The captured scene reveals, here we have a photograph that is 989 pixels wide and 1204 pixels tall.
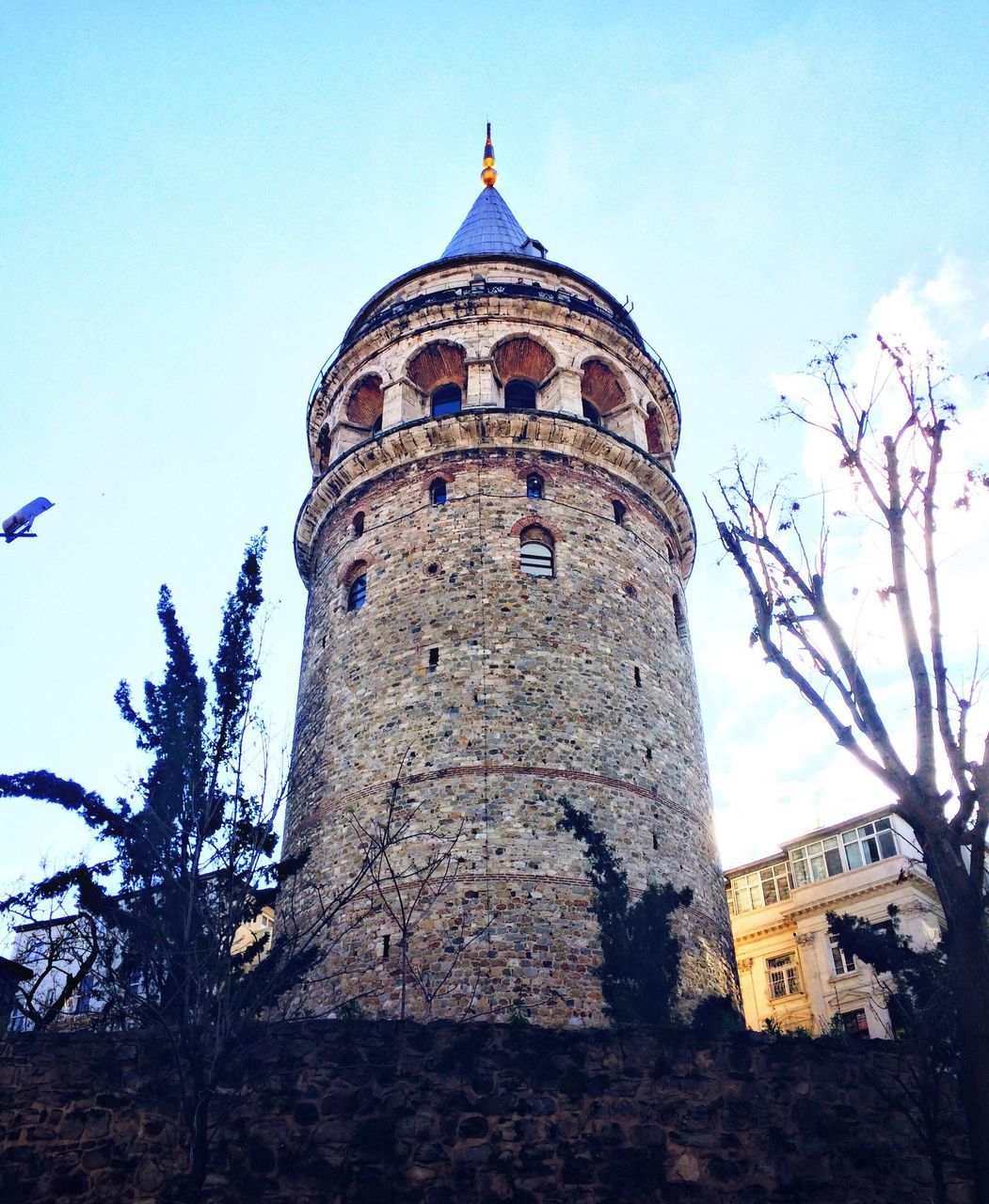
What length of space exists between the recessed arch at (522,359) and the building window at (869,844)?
1466cm

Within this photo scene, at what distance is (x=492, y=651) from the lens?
687 inches

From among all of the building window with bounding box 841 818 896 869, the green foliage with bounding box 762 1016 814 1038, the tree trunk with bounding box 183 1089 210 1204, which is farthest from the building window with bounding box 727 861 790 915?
the tree trunk with bounding box 183 1089 210 1204

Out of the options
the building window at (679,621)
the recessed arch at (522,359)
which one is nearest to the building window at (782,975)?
the building window at (679,621)

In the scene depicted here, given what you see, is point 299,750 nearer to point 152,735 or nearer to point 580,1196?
point 152,735

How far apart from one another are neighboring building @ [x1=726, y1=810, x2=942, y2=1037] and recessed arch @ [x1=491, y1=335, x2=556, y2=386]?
45.9ft

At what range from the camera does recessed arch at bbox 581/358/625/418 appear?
75.2 ft

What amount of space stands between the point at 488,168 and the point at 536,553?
1789 centimetres

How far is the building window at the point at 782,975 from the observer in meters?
27.8

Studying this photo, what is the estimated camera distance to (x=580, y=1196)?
9.50 meters

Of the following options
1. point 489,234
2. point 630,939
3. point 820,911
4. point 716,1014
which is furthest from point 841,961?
point 489,234

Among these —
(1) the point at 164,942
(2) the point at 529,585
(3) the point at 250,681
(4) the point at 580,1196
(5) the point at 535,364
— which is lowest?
(4) the point at 580,1196

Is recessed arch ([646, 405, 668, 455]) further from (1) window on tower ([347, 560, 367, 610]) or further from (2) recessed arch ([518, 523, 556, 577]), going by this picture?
(1) window on tower ([347, 560, 367, 610])

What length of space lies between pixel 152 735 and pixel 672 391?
1472 centimetres

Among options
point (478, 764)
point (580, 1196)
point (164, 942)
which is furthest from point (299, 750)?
point (580, 1196)
